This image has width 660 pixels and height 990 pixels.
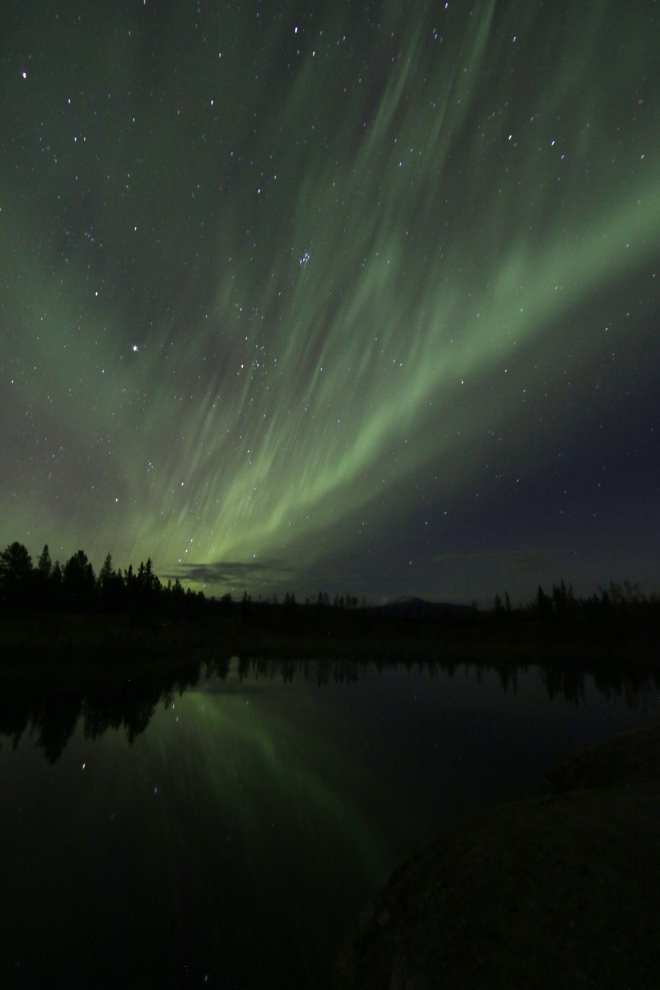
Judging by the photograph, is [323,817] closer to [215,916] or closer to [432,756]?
[215,916]

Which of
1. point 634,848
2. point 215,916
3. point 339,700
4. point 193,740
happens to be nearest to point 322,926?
point 215,916

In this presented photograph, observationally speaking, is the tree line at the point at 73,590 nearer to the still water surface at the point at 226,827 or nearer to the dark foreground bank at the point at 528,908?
the still water surface at the point at 226,827

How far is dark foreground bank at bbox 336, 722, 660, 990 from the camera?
5.76 meters

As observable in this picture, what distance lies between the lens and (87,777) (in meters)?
17.0

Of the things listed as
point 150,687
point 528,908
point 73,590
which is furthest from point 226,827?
point 73,590

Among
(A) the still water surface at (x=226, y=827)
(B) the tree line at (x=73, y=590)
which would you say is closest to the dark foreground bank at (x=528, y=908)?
(A) the still water surface at (x=226, y=827)

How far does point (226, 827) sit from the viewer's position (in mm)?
13047

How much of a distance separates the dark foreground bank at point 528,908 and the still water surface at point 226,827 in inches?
49.3

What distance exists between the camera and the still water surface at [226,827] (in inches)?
316

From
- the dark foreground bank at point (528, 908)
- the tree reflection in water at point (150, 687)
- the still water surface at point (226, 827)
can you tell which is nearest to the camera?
the dark foreground bank at point (528, 908)

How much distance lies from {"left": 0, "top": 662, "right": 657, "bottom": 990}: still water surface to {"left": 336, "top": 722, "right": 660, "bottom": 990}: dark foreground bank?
1253 mm

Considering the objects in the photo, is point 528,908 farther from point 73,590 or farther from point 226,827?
point 73,590

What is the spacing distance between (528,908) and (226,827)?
8.95 m

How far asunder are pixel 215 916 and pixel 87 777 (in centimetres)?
1033
